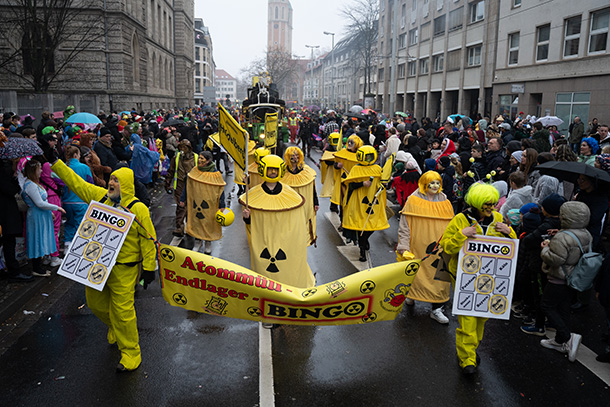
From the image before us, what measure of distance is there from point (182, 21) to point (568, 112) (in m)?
49.0

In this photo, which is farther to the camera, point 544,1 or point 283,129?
point 544,1

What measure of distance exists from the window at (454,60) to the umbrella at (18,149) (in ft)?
121

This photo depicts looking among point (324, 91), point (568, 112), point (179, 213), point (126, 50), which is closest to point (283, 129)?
point (179, 213)

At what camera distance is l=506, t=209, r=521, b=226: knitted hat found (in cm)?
650

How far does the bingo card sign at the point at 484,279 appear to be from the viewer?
15.8 ft

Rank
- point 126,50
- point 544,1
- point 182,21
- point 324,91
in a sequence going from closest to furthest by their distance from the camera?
point 544,1
point 126,50
point 182,21
point 324,91

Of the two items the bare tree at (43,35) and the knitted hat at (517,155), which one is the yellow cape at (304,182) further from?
the bare tree at (43,35)

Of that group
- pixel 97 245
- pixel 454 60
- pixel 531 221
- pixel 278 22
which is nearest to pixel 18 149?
pixel 97 245

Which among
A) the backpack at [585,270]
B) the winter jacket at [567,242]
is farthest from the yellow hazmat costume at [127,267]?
the backpack at [585,270]

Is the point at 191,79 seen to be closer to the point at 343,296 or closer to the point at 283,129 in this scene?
the point at 283,129

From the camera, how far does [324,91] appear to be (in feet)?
379

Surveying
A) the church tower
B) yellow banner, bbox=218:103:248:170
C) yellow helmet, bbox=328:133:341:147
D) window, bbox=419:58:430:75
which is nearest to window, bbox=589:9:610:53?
yellow helmet, bbox=328:133:341:147

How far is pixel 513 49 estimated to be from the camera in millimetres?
29219

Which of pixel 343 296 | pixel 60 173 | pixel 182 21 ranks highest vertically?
pixel 182 21
